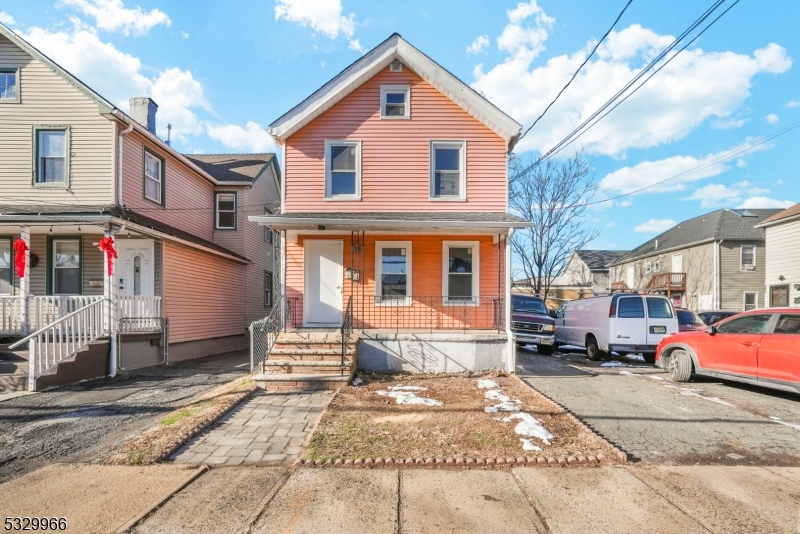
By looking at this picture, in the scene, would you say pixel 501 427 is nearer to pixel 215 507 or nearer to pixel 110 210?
pixel 215 507

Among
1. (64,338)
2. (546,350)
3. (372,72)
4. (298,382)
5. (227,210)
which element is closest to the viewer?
(298,382)

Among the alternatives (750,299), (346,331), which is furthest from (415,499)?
(750,299)

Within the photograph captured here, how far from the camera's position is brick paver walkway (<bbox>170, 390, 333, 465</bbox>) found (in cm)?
457

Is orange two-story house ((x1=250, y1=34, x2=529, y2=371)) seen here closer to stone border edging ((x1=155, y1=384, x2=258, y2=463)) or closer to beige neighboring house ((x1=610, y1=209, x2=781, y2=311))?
stone border edging ((x1=155, y1=384, x2=258, y2=463))

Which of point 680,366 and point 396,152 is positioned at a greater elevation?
point 396,152

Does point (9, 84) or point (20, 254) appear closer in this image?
point (20, 254)

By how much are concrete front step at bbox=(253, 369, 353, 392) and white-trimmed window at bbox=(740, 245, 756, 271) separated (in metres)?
27.6

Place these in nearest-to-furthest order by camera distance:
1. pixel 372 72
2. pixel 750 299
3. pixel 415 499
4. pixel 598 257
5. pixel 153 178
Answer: pixel 415 499 < pixel 372 72 < pixel 153 178 < pixel 750 299 < pixel 598 257

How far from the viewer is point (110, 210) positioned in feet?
32.9

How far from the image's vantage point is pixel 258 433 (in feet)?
17.5

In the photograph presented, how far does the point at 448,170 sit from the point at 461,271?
2.69 m

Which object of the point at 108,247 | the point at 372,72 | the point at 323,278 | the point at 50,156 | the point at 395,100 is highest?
the point at 372,72

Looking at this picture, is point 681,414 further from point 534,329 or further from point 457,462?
point 534,329

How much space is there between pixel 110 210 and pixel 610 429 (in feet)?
37.1
